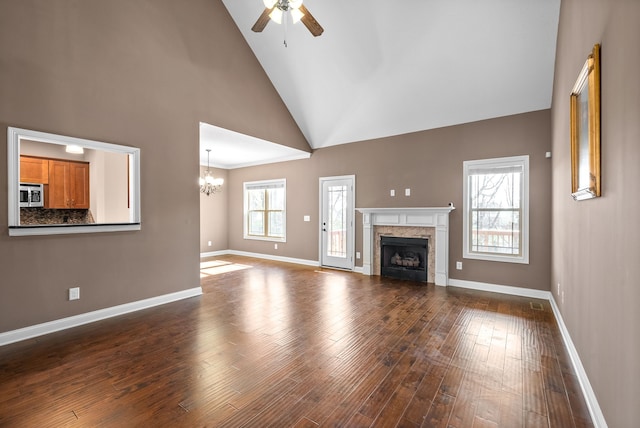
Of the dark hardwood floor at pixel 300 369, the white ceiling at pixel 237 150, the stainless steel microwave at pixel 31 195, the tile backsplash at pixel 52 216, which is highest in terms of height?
the white ceiling at pixel 237 150

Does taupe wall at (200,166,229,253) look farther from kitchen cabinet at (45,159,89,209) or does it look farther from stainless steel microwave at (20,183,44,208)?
stainless steel microwave at (20,183,44,208)

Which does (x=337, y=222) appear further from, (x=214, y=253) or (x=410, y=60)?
(x=214, y=253)

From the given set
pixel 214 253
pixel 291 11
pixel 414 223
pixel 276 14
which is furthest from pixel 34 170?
pixel 414 223

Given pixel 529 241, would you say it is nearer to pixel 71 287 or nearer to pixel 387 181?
pixel 387 181

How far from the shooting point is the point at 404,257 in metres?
5.85

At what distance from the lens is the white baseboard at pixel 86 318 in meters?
2.99

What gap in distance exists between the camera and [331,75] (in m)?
5.23

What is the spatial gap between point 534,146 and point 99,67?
19.6 feet

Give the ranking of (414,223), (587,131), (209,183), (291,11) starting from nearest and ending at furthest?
(587,131) < (291,11) < (414,223) < (209,183)

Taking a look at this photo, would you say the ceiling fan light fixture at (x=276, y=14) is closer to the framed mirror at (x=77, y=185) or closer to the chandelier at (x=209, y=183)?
the framed mirror at (x=77, y=185)

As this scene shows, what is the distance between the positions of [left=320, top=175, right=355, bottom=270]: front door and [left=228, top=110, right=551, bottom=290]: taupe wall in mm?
173

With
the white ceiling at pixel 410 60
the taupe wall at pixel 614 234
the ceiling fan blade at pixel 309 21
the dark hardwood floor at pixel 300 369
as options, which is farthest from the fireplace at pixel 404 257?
the ceiling fan blade at pixel 309 21

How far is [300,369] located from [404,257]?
3.88 m

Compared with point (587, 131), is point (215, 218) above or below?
below
